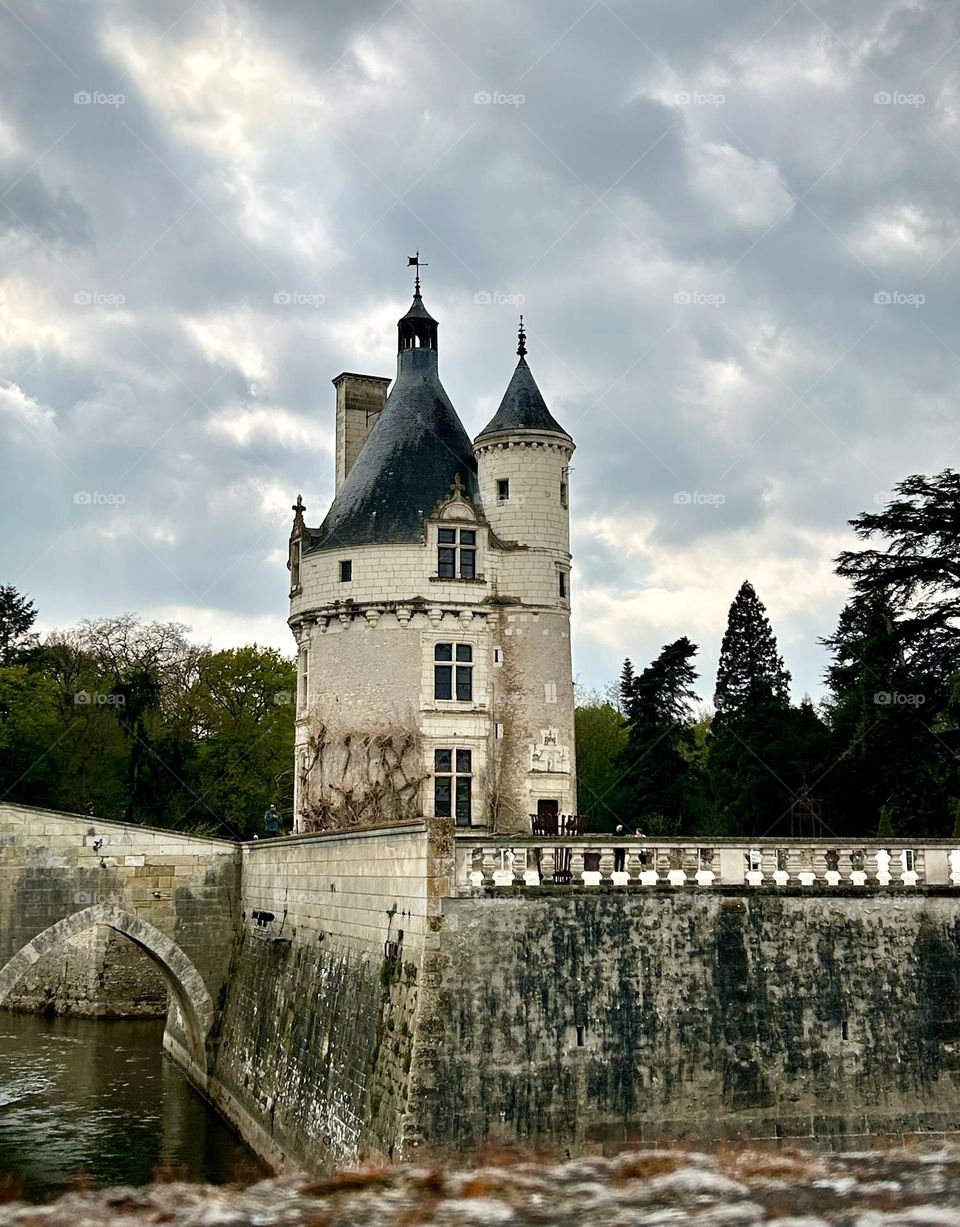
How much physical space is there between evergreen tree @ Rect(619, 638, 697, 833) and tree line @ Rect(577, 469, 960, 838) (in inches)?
2.5

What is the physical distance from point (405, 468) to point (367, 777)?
28.9 ft

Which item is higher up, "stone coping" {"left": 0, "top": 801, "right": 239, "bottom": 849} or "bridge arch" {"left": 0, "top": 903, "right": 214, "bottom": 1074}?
"stone coping" {"left": 0, "top": 801, "right": 239, "bottom": 849}

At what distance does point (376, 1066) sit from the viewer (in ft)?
67.3

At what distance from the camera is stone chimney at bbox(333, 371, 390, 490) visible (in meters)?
43.2

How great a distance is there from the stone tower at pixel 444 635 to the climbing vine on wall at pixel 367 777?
1.7 inches

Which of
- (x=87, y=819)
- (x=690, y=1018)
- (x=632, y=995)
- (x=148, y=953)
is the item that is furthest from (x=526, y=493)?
(x=690, y=1018)

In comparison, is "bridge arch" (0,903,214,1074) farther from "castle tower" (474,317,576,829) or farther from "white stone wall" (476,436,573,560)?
"white stone wall" (476,436,573,560)

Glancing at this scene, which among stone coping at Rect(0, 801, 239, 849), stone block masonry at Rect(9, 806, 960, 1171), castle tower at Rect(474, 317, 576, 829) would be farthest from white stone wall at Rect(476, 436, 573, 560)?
stone block masonry at Rect(9, 806, 960, 1171)

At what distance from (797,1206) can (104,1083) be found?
25.3m

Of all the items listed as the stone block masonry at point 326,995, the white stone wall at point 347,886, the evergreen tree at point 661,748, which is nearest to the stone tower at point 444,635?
the stone block masonry at point 326,995

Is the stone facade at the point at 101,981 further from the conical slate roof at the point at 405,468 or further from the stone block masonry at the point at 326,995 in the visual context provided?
the conical slate roof at the point at 405,468

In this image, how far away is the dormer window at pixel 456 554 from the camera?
37344 millimetres

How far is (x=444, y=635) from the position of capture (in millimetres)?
36844

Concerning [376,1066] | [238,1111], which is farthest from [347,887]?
[238,1111]
